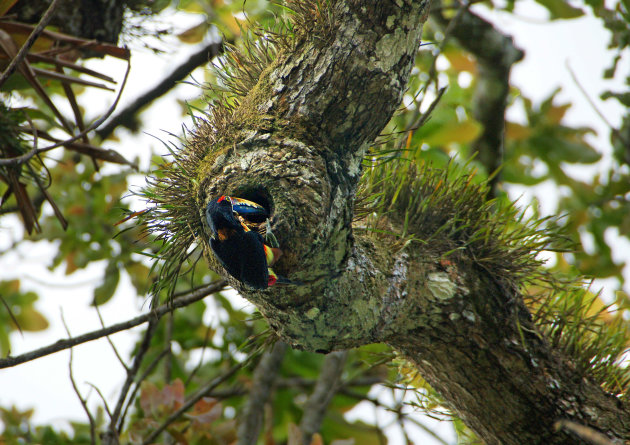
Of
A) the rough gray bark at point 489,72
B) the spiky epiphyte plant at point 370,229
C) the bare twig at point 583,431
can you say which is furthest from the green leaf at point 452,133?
the bare twig at point 583,431

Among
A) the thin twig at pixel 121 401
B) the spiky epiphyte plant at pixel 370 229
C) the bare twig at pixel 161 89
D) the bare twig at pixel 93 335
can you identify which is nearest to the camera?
the spiky epiphyte plant at pixel 370 229

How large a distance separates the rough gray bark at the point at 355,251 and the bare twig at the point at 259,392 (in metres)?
0.92

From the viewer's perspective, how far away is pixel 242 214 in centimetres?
102

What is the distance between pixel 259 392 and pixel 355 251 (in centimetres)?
117

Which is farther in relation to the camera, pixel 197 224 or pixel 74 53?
pixel 74 53

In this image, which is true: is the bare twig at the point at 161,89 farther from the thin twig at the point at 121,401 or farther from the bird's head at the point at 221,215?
the bird's head at the point at 221,215

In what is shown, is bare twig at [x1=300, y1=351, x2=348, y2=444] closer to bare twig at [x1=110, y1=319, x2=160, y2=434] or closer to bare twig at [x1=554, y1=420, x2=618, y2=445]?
bare twig at [x1=110, y1=319, x2=160, y2=434]

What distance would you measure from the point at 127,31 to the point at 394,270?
1363mm

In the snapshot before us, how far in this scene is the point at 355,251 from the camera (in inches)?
44.3

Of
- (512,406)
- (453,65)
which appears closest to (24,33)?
(512,406)

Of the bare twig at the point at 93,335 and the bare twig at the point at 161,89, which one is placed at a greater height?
the bare twig at the point at 161,89

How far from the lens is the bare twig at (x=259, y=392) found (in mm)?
1992

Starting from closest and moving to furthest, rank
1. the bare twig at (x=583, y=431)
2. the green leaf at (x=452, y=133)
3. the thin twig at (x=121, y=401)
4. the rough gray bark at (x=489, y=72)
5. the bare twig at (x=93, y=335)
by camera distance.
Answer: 1. the bare twig at (x=583, y=431)
2. the bare twig at (x=93, y=335)
3. the thin twig at (x=121, y=401)
4. the green leaf at (x=452, y=133)
5. the rough gray bark at (x=489, y=72)

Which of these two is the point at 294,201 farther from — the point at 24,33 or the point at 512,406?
the point at 24,33
